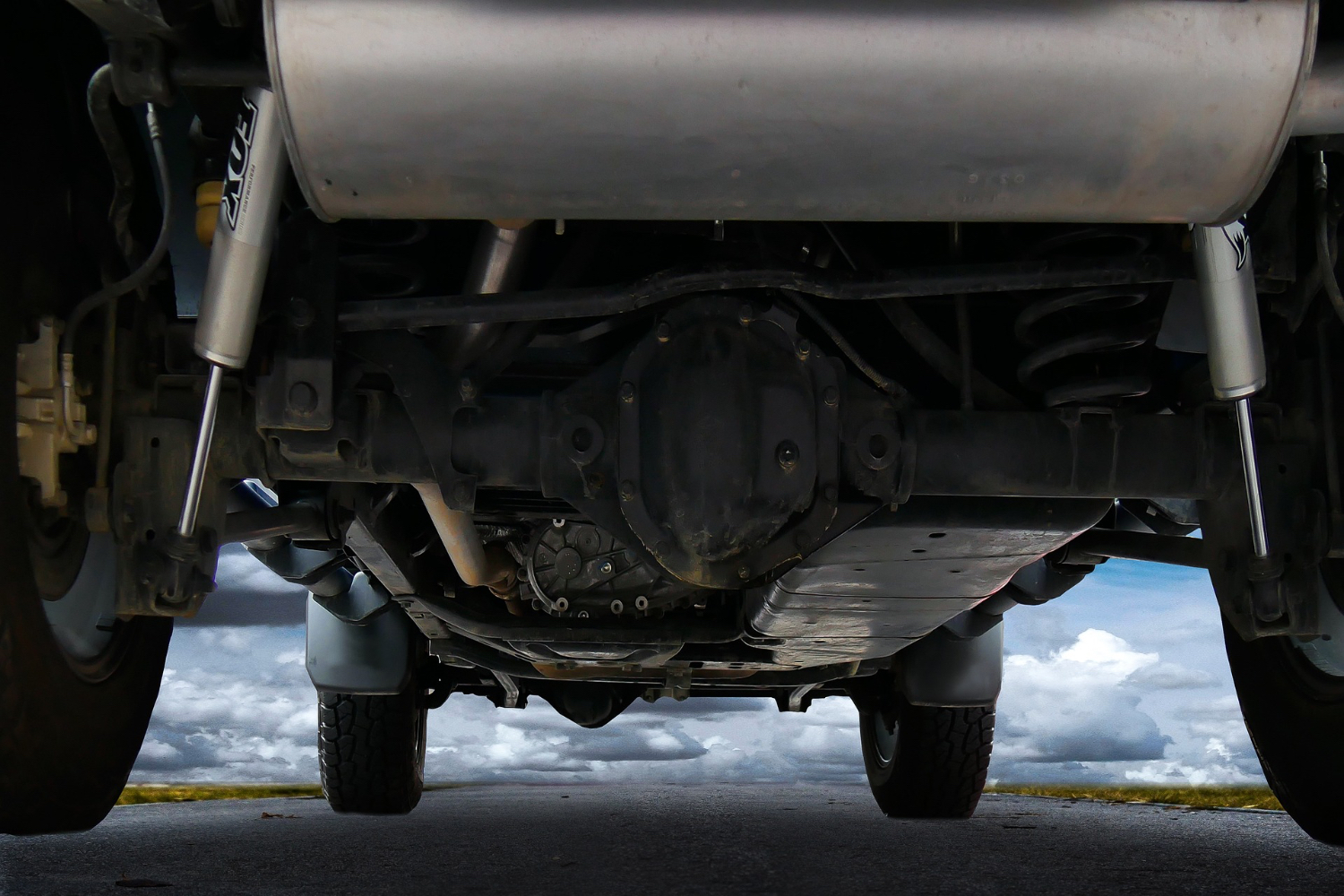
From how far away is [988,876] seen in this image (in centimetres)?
194

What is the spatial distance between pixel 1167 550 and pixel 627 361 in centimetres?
99

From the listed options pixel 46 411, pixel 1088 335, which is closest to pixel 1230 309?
pixel 1088 335

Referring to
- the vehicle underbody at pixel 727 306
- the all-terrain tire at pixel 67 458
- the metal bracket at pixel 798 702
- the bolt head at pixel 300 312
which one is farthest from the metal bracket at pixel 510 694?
the bolt head at pixel 300 312

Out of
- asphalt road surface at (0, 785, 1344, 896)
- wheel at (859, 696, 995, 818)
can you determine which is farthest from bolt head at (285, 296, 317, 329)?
wheel at (859, 696, 995, 818)

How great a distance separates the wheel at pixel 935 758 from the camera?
351 cm

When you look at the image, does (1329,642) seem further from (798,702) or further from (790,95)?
(798,702)

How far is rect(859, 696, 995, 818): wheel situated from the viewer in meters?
3.51

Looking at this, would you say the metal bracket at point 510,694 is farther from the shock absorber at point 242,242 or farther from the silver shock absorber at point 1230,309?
the silver shock absorber at point 1230,309

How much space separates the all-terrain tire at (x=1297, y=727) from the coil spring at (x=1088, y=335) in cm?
61

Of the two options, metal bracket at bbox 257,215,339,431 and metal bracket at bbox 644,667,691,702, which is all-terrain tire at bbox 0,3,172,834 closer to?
metal bracket at bbox 257,215,339,431

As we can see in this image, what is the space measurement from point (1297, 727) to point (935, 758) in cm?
186

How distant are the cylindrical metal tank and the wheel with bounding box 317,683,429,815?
2.70m

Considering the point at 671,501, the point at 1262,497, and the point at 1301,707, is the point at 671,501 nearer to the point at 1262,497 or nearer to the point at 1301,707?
the point at 1262,497

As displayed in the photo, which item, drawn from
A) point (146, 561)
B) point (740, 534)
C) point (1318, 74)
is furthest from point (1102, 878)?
point (146, 561)
